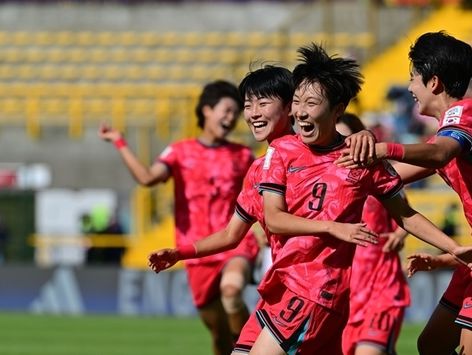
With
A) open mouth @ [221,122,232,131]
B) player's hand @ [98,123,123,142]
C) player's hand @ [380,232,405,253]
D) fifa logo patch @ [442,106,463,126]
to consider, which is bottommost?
player's hand @ [380,232,405,253]

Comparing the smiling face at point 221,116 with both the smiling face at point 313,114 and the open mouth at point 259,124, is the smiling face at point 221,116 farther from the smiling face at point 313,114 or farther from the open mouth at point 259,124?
the smiling face at point 313,114

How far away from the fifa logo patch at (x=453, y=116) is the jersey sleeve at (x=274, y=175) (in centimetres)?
87

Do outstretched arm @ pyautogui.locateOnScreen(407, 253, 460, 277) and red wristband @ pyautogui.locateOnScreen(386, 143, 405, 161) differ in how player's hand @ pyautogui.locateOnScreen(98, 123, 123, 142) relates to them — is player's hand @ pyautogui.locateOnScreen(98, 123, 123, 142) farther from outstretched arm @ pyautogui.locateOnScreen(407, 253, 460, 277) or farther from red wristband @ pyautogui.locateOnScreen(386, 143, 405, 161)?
red wristband @ pyautogui.locateOnScreen(386, 143, 405, 161)

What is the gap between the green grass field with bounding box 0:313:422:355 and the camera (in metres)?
14.5

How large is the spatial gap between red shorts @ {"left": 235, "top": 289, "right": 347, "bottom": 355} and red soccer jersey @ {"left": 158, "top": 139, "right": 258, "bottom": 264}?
3975mm

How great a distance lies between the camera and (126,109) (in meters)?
29.9

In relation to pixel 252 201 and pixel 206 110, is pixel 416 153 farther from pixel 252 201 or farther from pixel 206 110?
pixel 206 110

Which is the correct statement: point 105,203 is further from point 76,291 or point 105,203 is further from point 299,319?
point 299,319

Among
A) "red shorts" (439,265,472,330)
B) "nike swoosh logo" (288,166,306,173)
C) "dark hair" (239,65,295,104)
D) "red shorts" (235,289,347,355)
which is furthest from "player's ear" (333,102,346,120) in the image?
"red shorts" (439,265,472,330)

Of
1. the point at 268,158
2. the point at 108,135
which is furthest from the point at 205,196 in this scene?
the point at 268,158

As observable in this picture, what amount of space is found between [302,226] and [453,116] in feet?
3.26

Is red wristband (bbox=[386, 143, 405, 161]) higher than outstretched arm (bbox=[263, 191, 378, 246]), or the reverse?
red wristband (bbox=[386, 143, 405, 161])

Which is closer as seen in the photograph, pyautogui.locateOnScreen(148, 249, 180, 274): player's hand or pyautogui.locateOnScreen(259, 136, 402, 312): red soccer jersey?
pyautogui.locateOnScreen(259, 136, 402, 312): red soccer jersey

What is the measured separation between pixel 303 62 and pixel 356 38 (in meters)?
23.5
